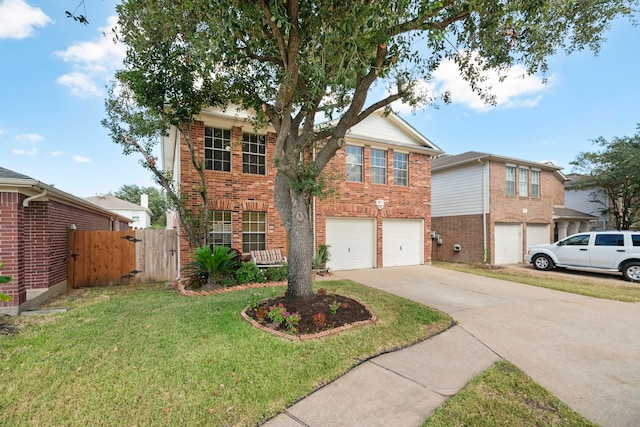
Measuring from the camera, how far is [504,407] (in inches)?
108

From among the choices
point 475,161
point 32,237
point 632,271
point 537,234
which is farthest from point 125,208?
point 632,271

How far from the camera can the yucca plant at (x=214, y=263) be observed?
24.0ft

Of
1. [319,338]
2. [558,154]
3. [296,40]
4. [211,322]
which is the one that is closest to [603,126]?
[558,154]

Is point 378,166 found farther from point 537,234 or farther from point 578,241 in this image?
point 537,234

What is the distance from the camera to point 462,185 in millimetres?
14727

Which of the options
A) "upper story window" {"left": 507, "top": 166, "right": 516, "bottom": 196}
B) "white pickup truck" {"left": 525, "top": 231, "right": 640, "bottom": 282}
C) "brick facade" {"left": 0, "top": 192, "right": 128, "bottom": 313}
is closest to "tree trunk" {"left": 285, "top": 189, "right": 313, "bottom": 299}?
"brick facade" {"left": 0, "top": 192, "right": 128, "bottom": 313}

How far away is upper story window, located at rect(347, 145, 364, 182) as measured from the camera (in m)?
11.3

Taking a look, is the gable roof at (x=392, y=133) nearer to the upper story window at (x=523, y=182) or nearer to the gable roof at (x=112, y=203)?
the upper story window at (x=523, y=182)

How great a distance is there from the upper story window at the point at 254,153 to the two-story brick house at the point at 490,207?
10.5 meters

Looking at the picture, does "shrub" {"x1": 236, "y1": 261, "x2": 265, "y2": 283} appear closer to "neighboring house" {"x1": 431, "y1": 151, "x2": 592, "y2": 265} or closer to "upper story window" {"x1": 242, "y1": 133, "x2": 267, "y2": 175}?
"upper story window" {"x1": 242, "y1": 133, "x2": 267, "y2": 175}

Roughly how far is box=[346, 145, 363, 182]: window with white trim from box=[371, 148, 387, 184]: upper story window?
616 millimetres

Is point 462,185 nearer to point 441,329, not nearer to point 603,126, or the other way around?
point 603,126

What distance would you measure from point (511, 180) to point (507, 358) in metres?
13.7

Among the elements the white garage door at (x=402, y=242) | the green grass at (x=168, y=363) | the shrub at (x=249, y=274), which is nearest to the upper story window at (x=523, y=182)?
the white garage door at (x=402, y=242)
